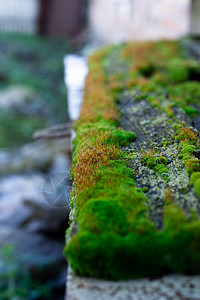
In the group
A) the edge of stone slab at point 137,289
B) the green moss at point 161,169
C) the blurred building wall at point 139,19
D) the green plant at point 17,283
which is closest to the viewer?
the edge of stone slab at point 137,289

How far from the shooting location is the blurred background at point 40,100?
566 cm

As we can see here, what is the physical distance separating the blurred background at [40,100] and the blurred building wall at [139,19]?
25mm

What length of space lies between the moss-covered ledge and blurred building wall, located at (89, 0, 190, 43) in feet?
15.7

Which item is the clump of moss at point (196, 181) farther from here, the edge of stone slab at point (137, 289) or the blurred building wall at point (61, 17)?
the blurred building wall at point (61, 17)

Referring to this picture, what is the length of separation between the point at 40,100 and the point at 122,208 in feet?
38.7

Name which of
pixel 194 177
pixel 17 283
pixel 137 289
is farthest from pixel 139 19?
pixel 137 289

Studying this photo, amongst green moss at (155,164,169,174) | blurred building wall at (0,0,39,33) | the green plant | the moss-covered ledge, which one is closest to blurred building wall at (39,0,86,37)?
blurred building wall at (0,0,39,33)

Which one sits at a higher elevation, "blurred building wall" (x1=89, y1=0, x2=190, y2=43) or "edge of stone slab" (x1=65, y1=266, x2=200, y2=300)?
"blurred building wall" (x1=89, y1=0, x2=190, y2=43)

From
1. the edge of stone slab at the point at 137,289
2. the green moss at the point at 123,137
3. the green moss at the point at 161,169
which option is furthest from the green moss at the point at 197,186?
the green moss at the point at 123,137

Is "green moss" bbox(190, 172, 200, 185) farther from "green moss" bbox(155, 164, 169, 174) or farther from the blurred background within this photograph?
the blurred background

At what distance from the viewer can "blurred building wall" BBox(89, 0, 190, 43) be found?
308 inches

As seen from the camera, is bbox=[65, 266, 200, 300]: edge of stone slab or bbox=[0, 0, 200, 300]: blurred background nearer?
bbox=[65, 266, 200, 300]: edge of stone slab

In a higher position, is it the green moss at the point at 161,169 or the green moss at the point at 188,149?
the green moss at the point at 188,149

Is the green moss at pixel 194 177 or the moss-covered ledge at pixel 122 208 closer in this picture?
the moss-covered ledge at pixel 122 208
